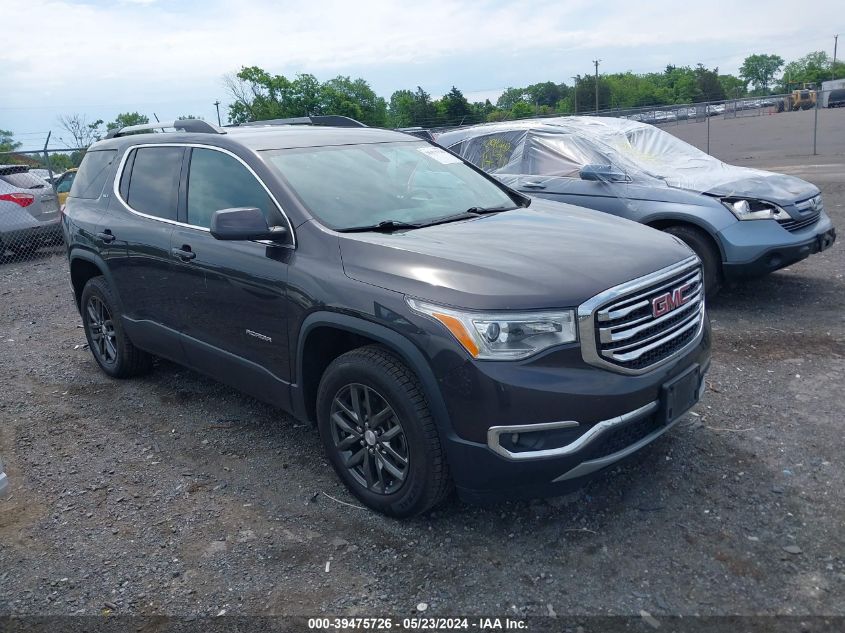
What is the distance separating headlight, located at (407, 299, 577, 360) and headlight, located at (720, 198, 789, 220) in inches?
157

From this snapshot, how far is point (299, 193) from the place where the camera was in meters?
3.90

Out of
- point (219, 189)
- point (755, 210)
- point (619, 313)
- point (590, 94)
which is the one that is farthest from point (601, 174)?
point (590, 94)

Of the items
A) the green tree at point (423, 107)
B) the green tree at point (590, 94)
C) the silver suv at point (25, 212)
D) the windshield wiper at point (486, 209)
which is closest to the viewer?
the windshield wiper at point (486, 209)

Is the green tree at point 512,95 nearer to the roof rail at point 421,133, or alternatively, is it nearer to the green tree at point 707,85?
the green tree at point 707,85

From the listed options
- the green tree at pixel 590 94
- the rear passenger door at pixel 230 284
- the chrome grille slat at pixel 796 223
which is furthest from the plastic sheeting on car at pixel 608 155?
the green tree at pixel 590 94

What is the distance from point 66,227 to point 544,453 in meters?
4.47

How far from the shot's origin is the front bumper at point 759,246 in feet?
20.4

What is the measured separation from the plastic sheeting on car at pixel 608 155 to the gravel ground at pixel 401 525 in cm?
208

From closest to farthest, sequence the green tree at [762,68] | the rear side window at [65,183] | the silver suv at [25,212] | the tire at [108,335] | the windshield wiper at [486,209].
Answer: the windshield wiper at [486,209] → the tire at [108,335] → the silver suv at [25,212] → the rear side window at [65,183] → the green tree at [762,68]

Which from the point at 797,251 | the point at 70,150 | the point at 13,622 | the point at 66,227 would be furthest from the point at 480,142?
the point at 70,150

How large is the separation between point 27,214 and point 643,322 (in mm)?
11450

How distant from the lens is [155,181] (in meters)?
4.92

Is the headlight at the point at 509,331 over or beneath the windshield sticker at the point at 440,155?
beneath

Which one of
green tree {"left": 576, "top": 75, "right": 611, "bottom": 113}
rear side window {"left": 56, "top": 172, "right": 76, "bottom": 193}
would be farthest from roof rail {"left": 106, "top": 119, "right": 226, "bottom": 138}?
green tree {"left": 576, "top": 75, "right": 611, "bottom": 113}
